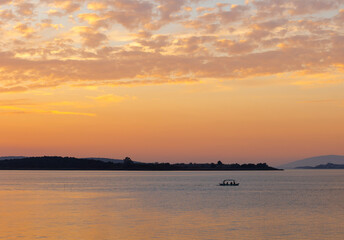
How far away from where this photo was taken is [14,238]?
170ft

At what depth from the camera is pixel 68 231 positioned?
56.5 metres

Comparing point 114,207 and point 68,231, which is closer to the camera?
point 68,231

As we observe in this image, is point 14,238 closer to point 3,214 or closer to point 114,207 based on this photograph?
point 3,214

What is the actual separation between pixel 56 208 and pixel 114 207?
9.84 meters

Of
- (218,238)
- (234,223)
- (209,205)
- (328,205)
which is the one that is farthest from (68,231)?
(328,205)

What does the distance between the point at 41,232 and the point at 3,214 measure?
21781 mm

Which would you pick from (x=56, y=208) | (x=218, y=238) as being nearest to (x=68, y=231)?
(x=218, y=238)

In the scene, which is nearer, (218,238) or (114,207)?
(218,238)

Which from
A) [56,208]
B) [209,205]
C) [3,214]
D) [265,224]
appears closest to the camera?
[265,224]

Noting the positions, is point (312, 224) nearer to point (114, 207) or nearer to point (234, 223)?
point (234, 223)

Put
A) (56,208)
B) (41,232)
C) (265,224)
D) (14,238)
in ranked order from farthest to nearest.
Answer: (56,208) < (265,224) < (41,232) < (14,238)

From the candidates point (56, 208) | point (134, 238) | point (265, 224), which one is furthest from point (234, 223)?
point (56, 208)

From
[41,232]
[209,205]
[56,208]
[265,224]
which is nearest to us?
[41,232]

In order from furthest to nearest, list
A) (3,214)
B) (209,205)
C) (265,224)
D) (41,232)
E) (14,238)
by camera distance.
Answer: (209,205)
(3,214)
(265,224)
(41,232)
(14,238)
